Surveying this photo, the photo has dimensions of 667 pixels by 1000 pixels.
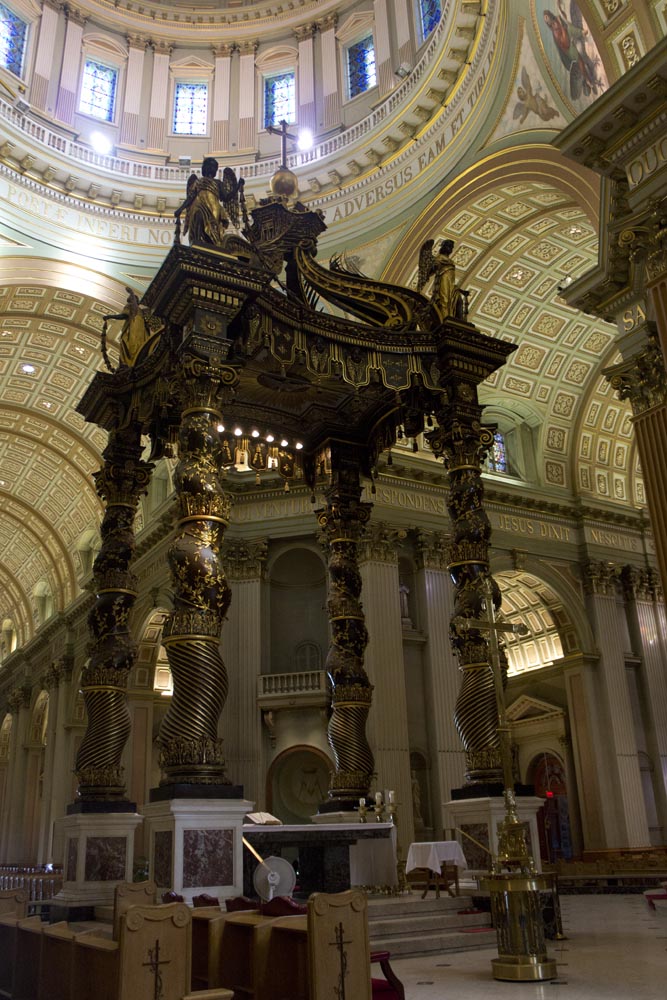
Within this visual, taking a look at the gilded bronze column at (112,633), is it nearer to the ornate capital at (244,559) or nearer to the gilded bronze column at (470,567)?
the gilded bronze column at (470,567)

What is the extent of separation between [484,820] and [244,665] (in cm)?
1146

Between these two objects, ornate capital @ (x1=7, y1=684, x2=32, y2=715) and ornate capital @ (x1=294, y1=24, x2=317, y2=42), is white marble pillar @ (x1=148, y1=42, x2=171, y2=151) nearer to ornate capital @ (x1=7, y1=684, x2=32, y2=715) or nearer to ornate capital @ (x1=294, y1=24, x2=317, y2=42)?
ornate capital @ (x1=294, y1=24, x2=317, y2=42)

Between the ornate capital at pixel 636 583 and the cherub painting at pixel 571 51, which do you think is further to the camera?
the ornate capital at pixel 636 583

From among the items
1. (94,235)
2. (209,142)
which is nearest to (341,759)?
(94,235)

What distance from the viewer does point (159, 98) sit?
24.0m

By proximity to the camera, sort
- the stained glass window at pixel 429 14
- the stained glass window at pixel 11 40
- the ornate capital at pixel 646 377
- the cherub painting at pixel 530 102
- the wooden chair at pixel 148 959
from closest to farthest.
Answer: the wooden chair at pixel 148 959 < the ornate capital at pixel 646 377 < the cherub painting at pixel 530 102 < the stained glass window at pixel 429 14 < the stained glass window at pixel 11 40

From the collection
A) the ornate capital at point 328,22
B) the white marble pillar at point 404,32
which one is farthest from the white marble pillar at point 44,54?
the white marble pillar at point 404,32

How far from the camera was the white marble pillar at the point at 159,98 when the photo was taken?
Answer: 2353cm

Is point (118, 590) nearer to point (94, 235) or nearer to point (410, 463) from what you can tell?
point (410, 463)

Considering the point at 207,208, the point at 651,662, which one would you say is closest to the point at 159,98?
the point at 207,208

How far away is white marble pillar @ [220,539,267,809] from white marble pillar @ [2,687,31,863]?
18.8 metres

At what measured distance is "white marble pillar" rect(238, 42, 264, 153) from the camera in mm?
23734

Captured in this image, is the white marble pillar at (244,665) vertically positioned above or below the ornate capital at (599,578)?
below

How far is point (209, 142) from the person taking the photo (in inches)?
939
